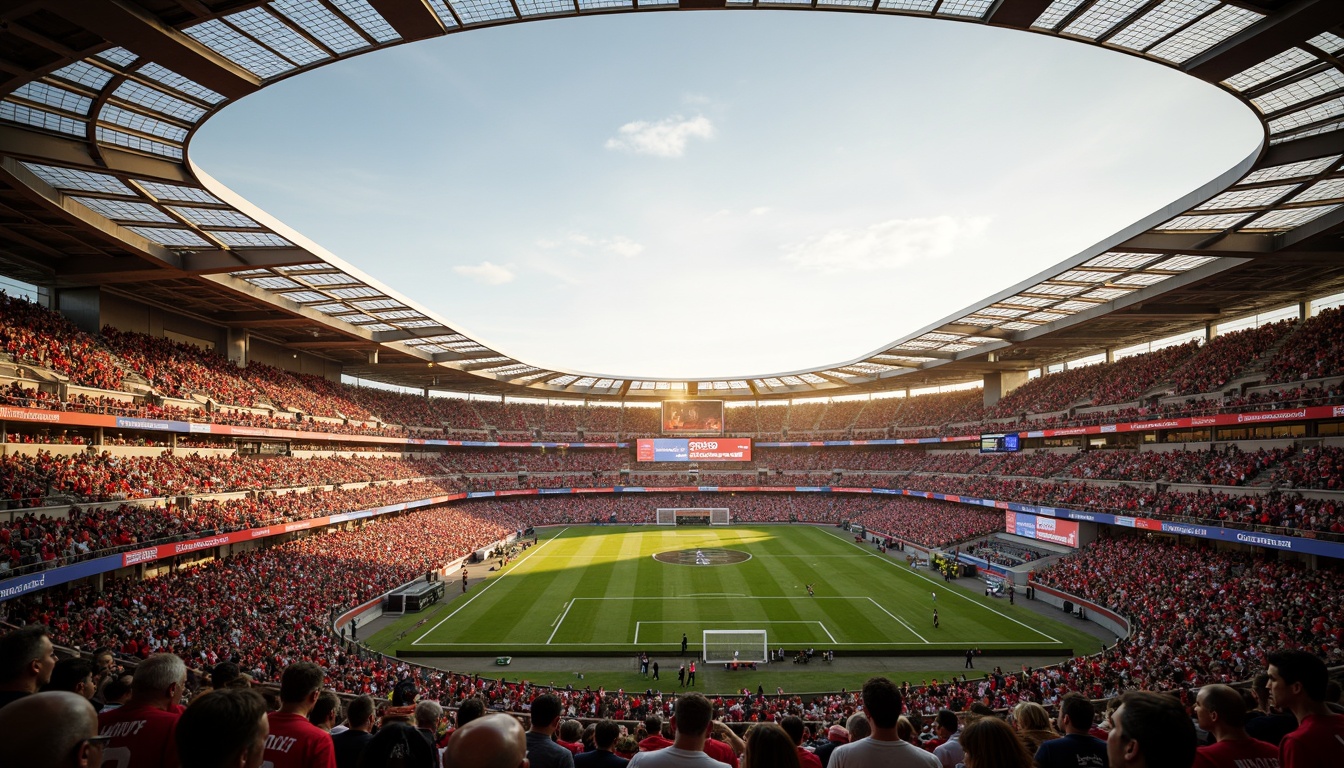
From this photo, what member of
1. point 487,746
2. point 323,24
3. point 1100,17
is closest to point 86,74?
point 323,24

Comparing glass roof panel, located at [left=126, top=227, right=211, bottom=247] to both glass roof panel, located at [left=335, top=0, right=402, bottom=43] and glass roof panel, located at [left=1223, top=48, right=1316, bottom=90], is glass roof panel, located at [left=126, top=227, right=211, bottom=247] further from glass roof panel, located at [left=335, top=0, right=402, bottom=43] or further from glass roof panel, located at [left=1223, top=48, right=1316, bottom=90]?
glass roof panel, located at [left=1223, top=48, right=1316, bottom=90]

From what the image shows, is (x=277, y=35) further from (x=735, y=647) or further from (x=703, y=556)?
(x=703, y=556)

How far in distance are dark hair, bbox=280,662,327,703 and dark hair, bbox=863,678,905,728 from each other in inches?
139

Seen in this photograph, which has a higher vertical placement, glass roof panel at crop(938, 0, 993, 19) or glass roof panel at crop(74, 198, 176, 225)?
glass roof panel at crop(938, 0, 993, 19)

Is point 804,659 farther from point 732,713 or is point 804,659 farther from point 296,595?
point 296,595

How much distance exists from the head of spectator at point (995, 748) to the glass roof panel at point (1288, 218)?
29488mm

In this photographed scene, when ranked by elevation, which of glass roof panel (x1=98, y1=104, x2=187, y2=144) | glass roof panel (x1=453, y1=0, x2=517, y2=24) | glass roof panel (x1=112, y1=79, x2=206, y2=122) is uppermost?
glass roof panel (x1=453, y1=0, x2=517, y2=24)

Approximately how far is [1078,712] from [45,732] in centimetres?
595

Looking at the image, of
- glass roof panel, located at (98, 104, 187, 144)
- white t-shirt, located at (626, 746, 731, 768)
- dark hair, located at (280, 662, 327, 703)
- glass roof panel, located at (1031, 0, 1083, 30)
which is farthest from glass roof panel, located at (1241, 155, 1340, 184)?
glass roof panel, located at (98, 104, 187, 144)

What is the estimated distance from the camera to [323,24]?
14992 mm

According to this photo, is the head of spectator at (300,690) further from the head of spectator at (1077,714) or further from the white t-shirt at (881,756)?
the head of spectator at (1077,714)

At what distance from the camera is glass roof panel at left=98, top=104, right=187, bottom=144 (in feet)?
56.4

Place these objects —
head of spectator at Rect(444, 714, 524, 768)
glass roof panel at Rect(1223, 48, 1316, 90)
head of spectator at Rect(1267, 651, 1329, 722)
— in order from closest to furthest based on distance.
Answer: head of spectator at Rect(444, 714, 524, 768) < head of spectator at Rect(1267, 651, 1329, 722) < glass roof panel at Rect(1223, 48, 1316, 90)

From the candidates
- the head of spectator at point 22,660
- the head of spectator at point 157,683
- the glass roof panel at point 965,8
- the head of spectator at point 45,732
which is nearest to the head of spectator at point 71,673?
the head of spectator at point 22,660
